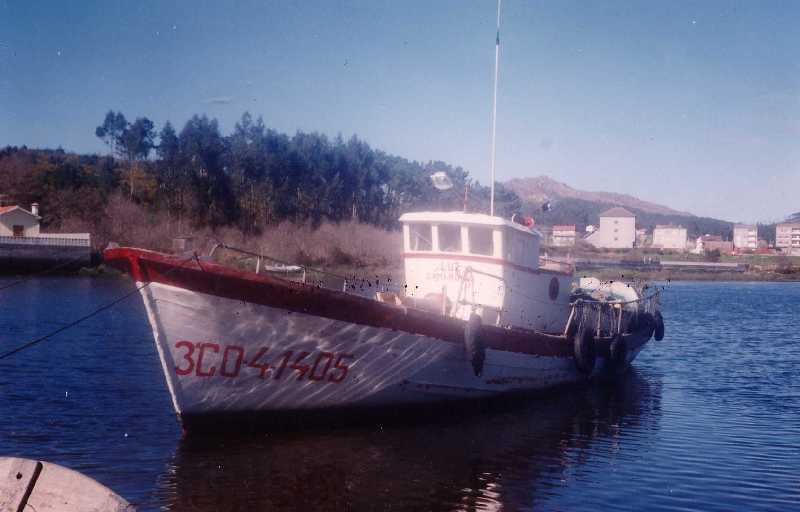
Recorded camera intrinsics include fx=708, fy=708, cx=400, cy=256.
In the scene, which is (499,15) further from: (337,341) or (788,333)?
(788,333)

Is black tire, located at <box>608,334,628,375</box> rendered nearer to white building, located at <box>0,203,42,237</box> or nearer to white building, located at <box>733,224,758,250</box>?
white building, located at <box>0,203,42,237</box>

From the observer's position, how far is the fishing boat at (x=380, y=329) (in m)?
9.80

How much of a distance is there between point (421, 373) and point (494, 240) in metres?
3.20

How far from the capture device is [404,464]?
1020 centimetres

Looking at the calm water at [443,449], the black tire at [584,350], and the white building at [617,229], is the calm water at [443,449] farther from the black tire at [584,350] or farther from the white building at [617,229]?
the white building at [617,229]

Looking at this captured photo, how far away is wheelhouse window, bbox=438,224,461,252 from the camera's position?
14.0m


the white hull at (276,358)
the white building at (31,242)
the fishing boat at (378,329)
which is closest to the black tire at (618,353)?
the fishing boat at (378,329)

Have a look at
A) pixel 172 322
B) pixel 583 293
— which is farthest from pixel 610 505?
pixel 583 293

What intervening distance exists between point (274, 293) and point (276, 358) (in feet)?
3.26

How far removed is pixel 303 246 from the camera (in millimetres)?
50719

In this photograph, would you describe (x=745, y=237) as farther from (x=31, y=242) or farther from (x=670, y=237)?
(x=31, y=242)

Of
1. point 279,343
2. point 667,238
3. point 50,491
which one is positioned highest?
point 667,238

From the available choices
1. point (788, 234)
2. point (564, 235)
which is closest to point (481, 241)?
point (564, 235)

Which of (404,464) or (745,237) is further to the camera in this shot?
(745,237)
